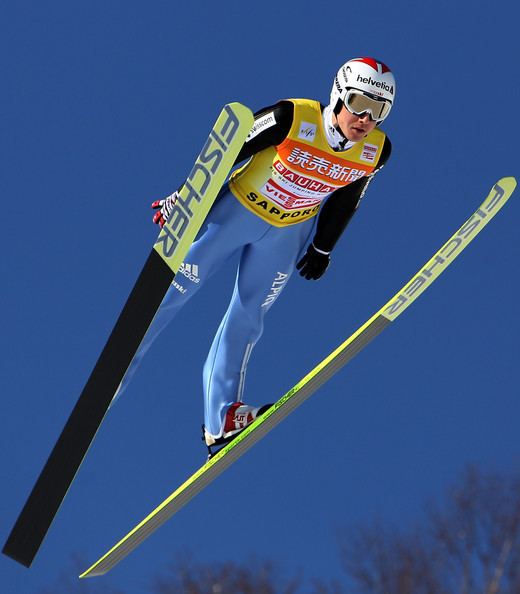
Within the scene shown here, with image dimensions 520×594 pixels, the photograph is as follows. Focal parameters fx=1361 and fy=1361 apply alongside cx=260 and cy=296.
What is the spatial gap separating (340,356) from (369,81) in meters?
1.12

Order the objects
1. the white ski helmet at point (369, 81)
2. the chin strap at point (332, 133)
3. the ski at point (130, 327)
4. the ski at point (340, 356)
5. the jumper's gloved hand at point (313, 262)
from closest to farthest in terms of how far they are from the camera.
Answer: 1. the ski at point (130, 327)
2. the white ski helmet at point (369, 81)
3. the chin strap at point (332, 133)
4. the ski at point (340, 356)
5. the jumper's gloved hand at point (313, 262)

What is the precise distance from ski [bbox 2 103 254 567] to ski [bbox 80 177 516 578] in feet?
2.46

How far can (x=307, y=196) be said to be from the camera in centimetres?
562

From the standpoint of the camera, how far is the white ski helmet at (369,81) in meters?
5.31

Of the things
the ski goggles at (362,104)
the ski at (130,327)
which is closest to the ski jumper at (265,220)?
the ski goggles at (362,104)

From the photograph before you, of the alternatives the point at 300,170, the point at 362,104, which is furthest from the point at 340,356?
the point at 362,104

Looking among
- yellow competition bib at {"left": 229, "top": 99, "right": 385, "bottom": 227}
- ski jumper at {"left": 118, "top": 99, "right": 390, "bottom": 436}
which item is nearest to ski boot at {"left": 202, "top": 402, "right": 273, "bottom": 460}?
ski jumper at {"left": 118, "top": 99, "right": 390, "bottom": 436}

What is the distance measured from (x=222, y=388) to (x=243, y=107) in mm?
1658

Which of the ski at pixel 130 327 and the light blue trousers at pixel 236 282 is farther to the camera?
the light blue trousers at pixel 236 282

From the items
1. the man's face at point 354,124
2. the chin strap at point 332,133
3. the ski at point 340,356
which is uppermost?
the chin strap at point 332,133

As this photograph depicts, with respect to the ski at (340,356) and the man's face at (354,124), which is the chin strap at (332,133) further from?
the ski at (340,356)

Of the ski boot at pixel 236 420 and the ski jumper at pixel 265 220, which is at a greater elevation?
the ski jumper at pixel 265 220

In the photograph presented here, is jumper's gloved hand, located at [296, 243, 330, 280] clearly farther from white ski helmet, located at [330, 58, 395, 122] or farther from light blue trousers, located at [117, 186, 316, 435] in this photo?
white ski helmet, located at [330, 58, 395, 122]

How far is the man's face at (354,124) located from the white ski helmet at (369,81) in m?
0.03
